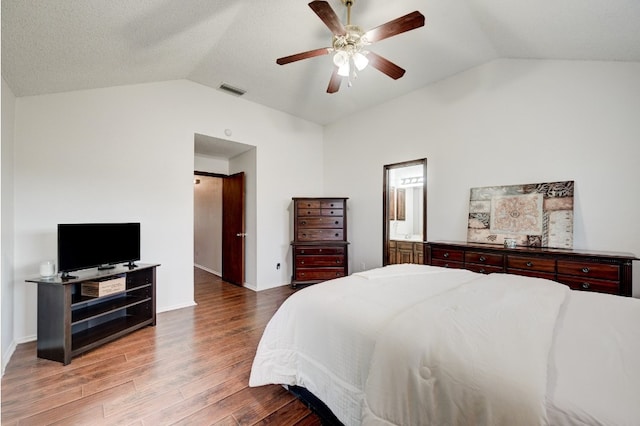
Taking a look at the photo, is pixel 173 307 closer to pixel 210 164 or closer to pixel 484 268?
pixel 210 164

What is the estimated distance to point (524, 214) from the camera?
296 cm

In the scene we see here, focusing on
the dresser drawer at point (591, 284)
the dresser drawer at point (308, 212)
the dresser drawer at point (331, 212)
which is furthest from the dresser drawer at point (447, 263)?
the dresser drawer at point (308, 212)

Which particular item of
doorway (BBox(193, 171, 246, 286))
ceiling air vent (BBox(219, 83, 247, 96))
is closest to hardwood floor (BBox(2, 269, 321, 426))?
doorway (BBox(193, 171, 246, 286))

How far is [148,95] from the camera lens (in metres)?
3.39

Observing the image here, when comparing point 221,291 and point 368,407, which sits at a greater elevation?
point 368,407

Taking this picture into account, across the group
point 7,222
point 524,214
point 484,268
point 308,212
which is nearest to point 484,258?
point 484,268

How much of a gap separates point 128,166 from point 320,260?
2993 millimetres

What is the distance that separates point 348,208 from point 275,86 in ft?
7.77

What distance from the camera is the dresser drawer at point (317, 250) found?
4.52 meters

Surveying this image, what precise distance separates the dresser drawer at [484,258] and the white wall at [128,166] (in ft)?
9.94

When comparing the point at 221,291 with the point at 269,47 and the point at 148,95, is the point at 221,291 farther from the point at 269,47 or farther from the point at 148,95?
the point at 269,47

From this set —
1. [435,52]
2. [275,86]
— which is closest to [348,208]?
[275,86]

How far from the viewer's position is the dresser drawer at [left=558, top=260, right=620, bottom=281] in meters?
2.20

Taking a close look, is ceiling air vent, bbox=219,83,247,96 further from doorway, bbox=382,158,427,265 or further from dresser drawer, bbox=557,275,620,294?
dresser drawer, bbox=557,275,620,294
